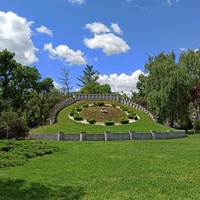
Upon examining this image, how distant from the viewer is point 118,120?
104 feet

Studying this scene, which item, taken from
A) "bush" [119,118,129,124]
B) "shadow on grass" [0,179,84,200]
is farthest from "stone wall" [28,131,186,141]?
"shadow on grass" [0,179,84,200]

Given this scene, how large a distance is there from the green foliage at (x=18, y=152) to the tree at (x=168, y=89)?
19490 mm

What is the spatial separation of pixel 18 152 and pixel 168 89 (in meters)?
22.1

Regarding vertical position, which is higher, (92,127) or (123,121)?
(123,121)

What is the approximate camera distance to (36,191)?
8.10m

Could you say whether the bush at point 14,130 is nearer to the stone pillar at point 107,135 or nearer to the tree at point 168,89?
the stone pillar at point 107,135

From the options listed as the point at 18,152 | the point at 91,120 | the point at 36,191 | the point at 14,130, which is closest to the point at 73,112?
Answer: the point at 91,120

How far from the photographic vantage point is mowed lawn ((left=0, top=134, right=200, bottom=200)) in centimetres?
775

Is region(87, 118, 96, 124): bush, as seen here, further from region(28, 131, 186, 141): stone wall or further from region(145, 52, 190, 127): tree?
region(145, 52, 190, 127): tree

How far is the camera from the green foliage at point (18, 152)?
40.9ft

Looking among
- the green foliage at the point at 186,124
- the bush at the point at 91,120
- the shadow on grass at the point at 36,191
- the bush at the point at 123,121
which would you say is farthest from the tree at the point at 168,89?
the shadow on grass at the point at 36,191

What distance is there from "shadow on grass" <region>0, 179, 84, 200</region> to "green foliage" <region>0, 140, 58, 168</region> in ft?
11.4

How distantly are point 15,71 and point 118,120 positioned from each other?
16612 mm

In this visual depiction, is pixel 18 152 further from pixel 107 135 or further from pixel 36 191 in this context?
pixel 107 135
